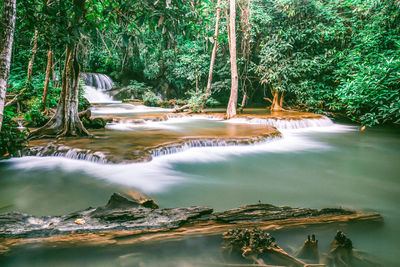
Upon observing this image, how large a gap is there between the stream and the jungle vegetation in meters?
1.10

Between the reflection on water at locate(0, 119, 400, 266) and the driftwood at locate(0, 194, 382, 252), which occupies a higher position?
the driftwood at locate(0, 194, 382, 252)

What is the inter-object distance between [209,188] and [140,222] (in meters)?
2.10

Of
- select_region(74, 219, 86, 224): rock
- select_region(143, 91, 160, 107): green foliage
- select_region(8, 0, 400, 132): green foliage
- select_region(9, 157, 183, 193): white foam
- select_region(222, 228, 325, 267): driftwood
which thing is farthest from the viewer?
select_region(143, 91, 160, 107): green foliage

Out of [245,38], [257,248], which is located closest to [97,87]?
[245,38]

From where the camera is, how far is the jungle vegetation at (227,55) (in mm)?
4016

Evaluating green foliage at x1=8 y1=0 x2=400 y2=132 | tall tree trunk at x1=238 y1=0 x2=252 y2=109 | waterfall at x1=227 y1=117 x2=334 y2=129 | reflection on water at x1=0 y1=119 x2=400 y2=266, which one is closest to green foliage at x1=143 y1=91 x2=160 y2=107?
green foliage at x1=8 y1=0 x2=400 y2=132

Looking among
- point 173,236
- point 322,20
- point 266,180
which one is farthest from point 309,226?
point 322,20

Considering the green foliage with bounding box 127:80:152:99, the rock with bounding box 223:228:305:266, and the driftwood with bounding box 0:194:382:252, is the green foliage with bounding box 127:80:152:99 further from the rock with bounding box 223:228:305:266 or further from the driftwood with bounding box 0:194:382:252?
the rock with bounding box 223:228:305:266

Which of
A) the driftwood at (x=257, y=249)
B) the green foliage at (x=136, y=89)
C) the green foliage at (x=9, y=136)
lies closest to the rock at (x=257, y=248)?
the driftwood at (x=257, y=249)

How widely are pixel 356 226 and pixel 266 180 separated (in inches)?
87.2

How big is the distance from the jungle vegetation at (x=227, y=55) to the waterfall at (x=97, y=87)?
89.5 inches

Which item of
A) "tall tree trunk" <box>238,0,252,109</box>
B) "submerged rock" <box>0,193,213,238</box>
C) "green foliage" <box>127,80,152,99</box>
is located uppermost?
"tall tree trunk" <box>238,0,252,109</box>

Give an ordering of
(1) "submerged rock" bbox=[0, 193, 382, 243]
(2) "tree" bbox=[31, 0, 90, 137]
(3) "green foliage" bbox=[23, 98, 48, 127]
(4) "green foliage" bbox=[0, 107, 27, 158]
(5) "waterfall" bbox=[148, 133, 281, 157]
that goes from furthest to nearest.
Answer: (3) "green foliage" bbox=[23, 98, 48, 127]
(2) "tree" bbox=[31, 0, 90, 137]
(5) "waterfall" bbox=[148, 133, 281, 157]
(4) "green foliage" bbox=[0, 107, 27, 158]
(1) "submerged rock" bbox=[0, 193, 382, 243]

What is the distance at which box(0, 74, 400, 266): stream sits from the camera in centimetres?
221
